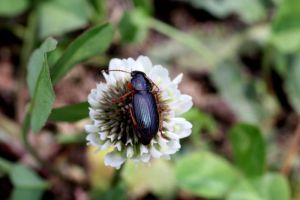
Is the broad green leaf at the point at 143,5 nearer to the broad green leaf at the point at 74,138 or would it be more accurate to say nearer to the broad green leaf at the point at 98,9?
the broad green leaf at the point at 98,9

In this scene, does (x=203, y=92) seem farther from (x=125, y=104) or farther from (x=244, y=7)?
(x=125, y=104)

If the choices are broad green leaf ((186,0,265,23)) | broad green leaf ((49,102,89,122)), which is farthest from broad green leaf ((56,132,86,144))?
broad green leaf ((186,0,265,23))

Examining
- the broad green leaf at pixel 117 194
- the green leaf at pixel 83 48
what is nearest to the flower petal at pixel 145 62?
the green leaf at pixel 83 48

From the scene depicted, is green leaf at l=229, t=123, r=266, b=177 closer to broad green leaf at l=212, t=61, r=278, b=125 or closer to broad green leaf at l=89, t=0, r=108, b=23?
broad green leaf at l=212, t=61, r=278, b=125

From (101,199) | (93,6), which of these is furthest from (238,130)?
(93,6)

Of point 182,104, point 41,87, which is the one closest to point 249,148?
point 182,104

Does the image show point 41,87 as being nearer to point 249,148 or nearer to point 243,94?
point 249,148
